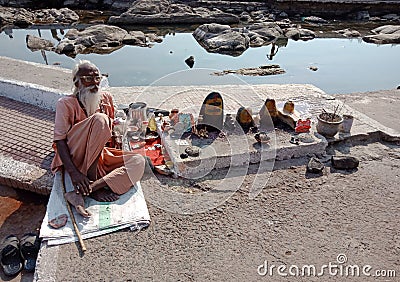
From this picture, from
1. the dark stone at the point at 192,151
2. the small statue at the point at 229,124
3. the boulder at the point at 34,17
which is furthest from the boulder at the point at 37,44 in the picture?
the dark stone at the point at 192,151

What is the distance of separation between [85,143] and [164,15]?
15647 mm

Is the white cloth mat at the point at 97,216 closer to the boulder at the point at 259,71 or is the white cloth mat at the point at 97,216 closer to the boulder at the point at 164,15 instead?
the boulder at the point at 259,71

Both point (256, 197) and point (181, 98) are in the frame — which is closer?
point (256, 197)

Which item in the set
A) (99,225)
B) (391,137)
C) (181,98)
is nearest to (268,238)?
(99,225)

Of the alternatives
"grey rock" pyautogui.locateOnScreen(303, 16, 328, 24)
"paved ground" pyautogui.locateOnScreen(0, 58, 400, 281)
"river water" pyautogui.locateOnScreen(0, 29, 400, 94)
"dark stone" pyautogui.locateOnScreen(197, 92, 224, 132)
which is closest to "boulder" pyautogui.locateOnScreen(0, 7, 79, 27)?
"river water" pyautogui.locateOnScreen(0, 29, 400, 94)

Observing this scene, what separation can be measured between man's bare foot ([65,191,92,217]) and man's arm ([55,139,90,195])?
0.20ft

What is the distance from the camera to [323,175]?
420 centimetres

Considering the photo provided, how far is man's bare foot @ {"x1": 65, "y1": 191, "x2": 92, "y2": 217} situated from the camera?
3.19 meters

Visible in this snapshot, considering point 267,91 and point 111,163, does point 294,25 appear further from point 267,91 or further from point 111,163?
point 111,163

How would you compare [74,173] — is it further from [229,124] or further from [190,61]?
[190,61]

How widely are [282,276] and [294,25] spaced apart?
16882 mm

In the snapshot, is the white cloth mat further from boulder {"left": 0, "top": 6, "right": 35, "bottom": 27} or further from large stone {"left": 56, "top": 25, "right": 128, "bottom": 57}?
boulder {"left": 0, "top": 6, "right": 35, "bottom": 27}

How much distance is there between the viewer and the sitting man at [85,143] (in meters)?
3.31

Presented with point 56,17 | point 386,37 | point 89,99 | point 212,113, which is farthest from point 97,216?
point 56,17
